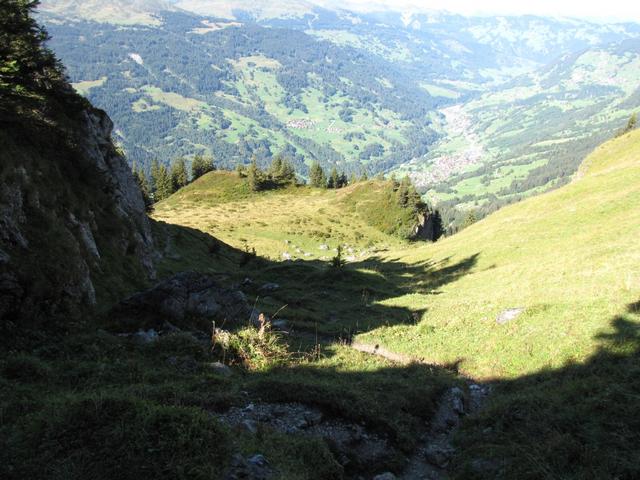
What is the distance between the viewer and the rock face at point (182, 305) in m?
18.2

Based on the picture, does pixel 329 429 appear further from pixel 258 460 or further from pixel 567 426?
pixel 567 426

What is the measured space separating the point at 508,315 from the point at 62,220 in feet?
78.5

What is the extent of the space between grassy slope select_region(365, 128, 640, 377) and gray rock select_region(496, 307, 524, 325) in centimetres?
41

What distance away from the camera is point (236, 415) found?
436 inches

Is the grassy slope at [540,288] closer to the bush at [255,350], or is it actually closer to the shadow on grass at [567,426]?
the shadow on grass at [567,426]

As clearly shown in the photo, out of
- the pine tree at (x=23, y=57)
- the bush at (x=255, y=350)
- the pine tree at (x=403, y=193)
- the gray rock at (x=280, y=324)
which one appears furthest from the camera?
the pine tree at (x=403, y=193)

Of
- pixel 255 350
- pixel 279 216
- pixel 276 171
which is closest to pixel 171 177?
pixel 276 171

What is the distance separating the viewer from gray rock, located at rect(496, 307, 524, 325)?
20.9 m

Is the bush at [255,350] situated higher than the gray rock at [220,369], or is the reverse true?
the gray rock at [220,369]

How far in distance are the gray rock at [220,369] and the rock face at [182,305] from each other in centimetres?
464

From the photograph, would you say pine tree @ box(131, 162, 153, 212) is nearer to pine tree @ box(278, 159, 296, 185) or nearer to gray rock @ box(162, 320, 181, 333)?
gray rock @ box(162, 320, 181, 333)

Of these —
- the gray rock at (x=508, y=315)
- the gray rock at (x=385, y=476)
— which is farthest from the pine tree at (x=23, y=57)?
the gray rock at (x=508, y=315)

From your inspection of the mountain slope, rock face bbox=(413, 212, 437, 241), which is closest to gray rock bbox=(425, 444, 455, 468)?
the mountain slope

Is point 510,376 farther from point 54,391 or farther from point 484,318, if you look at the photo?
point 54,391
